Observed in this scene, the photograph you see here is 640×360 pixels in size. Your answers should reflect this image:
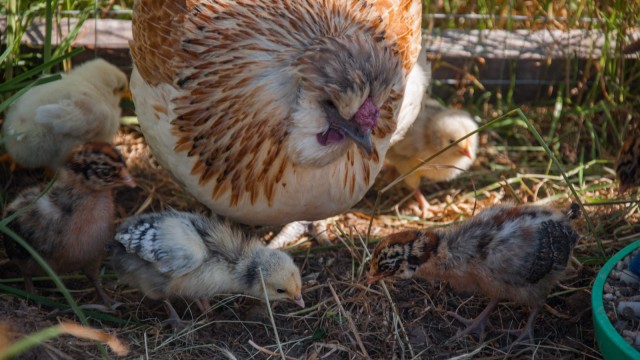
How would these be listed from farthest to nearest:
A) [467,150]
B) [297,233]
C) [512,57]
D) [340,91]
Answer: [512,57]
[467,150]
[297,233]
[340,91]

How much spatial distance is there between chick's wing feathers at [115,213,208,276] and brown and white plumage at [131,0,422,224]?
20 cm

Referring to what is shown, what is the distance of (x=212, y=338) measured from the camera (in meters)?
3.13

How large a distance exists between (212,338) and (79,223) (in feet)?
2.51

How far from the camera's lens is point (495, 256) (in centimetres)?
306

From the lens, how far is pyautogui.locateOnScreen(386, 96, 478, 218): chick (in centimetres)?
418

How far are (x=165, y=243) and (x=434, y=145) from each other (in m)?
1.81

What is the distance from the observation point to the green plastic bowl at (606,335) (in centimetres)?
250

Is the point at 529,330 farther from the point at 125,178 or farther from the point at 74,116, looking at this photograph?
the point at 74,116

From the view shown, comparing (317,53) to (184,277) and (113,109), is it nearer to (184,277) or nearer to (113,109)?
(184,277)

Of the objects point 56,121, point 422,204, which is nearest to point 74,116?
point 56,121

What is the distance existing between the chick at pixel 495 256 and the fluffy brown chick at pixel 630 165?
1.82 feet

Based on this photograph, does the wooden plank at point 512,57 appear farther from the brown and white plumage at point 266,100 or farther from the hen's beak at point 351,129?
the hen's beak at point 351,129

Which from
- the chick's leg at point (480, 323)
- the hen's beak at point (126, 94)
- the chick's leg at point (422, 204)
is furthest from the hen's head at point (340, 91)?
the hen's beak at point (126, 94)

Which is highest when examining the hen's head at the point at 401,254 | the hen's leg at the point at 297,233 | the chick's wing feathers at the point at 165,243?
the hen's head at the point at 401,254
